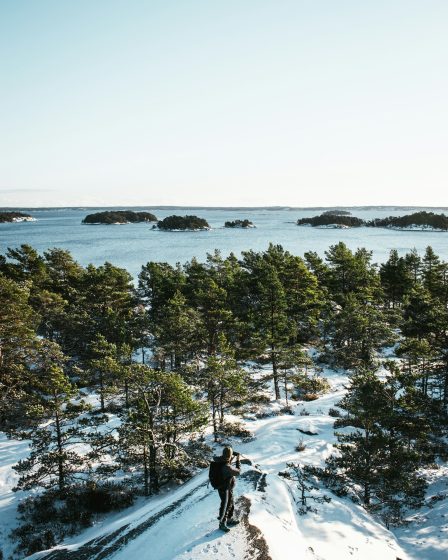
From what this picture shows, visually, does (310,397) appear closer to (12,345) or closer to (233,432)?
(233,432)

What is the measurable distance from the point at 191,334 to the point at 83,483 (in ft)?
41.1

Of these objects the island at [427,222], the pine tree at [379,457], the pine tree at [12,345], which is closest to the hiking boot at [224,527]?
the pine tree at [379,457]

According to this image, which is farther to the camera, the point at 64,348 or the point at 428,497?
the point at 64,348

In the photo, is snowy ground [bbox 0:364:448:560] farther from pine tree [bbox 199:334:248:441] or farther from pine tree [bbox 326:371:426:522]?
pine tree [bbox 199:334:248:441]

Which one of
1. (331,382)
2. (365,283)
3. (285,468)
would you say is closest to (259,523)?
(285,468)

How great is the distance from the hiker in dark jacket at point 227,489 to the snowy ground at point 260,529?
0.25 metres

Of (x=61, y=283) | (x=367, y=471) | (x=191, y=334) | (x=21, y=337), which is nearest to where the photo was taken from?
(x=367, y=471)

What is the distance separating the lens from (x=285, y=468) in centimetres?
1972

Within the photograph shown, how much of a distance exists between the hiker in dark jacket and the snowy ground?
9.8 inches

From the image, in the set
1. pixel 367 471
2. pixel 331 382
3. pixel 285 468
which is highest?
pixel 367 471

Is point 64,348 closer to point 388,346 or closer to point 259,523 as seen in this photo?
point 259,523

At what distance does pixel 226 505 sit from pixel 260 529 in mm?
1242

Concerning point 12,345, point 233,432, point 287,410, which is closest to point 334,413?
point 287,410

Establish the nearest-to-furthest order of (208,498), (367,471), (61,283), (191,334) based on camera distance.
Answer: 1. (208,498)
2. (367,471)
3. (191,334)
4. (61,283)
